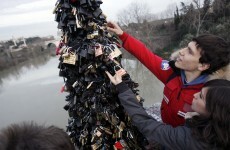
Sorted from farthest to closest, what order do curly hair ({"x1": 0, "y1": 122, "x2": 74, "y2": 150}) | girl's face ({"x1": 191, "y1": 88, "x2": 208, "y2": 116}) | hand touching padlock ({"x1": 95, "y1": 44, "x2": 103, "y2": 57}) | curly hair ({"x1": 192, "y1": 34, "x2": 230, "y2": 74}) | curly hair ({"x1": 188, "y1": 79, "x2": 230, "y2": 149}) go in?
hand touching padlock ({"x1": 95, "y1": 44, "x2": 103, "y2": 57}) < curly hair ({"x1": 192, "y1": 34, "x2": 230, "y2": 74}) < girl's face ({"x1": 191, "y1": 88, "x2": 208, "y2": 116}) < curly hair ({"x1": 188, "y1": 79, "x2": 230, "y2": 149}) < curly hair ({"x1": 0, "y1": 122, "x2": 74, "y2": 150})

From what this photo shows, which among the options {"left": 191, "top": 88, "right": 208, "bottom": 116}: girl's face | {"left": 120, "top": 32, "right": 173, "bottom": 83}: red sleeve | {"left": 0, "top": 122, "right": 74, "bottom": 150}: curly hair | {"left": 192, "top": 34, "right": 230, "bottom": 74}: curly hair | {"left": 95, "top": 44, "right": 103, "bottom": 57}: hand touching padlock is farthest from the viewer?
{"left": 95, "top": 44, "right": 103, "bottom": 57}: hand touching padlock

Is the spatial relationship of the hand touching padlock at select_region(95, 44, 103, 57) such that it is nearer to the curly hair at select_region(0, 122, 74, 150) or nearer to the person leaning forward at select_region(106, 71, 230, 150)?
the person leaning forward at select_region(106, 71, 230, 150)

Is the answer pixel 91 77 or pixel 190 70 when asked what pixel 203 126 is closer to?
pixel 190 70

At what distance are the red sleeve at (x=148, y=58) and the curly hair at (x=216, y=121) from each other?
26.6 inches

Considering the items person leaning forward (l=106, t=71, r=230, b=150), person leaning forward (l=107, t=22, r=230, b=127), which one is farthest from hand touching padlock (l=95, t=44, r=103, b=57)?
person leaning forward (l=106, t=71, r=230, b=150)

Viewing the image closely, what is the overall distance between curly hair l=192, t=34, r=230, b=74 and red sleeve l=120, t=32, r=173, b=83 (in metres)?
0.32

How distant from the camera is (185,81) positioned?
64.1 inches

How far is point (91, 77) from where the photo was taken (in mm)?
2080

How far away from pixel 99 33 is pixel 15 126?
1312 mm

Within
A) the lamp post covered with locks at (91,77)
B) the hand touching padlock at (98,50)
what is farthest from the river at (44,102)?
the hand touching padlock at (98,50)

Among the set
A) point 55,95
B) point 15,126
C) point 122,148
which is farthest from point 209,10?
point 15,126

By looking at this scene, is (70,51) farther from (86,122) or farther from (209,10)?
(209,10)

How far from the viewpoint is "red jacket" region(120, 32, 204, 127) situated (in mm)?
1579

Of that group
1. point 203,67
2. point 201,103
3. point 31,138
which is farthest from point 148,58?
point 31,138
